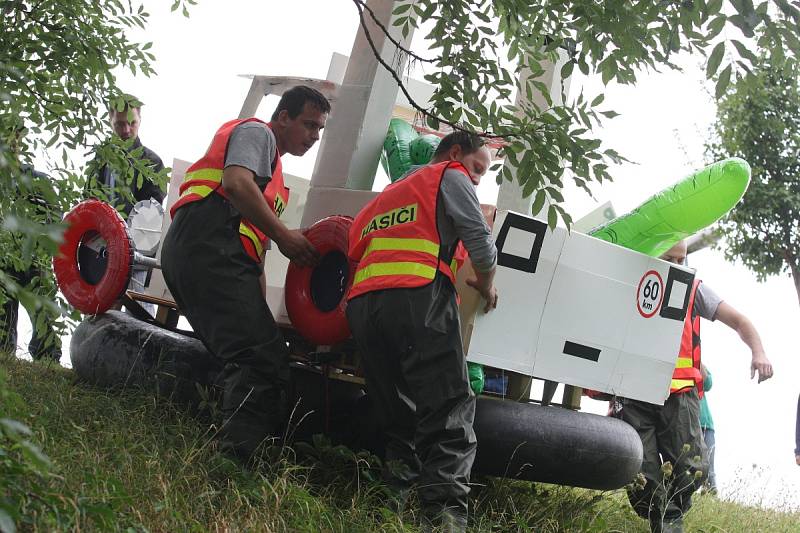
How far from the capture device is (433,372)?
160 inches

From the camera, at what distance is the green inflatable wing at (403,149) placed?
536 cm

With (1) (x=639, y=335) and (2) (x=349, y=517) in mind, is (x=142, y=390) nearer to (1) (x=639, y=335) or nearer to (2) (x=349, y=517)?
(2) (x=349, y=517)

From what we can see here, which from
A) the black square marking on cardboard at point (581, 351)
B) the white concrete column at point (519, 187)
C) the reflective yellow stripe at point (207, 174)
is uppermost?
the white concrete column at point (519, 187)

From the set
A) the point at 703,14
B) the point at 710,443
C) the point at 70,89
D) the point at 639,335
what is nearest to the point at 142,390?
the point at 70,89

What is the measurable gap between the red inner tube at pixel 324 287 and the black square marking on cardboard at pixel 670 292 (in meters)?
1.74

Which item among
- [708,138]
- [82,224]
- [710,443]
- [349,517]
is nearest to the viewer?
[349,517]

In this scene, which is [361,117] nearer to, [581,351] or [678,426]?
[581,351]

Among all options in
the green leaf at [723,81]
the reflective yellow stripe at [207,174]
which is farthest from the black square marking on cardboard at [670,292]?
the reflective yellow stripe at [207,174]

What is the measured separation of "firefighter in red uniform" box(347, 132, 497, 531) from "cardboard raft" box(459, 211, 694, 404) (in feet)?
1.33

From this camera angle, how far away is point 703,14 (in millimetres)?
3445

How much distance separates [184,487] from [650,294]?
8.74 feet

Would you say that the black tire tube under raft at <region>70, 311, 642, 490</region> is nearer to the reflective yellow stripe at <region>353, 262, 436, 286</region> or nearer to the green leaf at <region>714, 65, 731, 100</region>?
the reflective yellow stripe at <region>353, 262, 436, 286</region>

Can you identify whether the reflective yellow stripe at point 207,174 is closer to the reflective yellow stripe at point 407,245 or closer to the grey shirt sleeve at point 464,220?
the reflective yellow stripe at point 407,245

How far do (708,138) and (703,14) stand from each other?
12913mm
